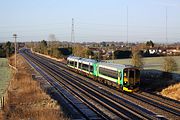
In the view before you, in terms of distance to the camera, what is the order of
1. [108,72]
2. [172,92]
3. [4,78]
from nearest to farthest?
[172,92], [108,72], [4,78]

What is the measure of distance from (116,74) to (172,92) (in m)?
6.39

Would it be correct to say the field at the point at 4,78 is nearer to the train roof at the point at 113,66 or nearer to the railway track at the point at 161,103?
the train roof at the point at 113,66

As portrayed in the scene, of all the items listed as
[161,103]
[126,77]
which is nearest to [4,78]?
[126,77]

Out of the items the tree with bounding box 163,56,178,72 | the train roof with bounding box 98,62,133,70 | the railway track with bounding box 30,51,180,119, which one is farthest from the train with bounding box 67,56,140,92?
the tree with bounding box 163,56,178,72

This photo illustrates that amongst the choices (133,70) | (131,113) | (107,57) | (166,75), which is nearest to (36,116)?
(131,113)

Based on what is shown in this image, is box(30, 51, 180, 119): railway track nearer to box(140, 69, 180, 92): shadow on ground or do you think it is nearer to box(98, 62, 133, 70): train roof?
box(98, 62, 133, 70): train roof

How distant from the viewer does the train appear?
32125 millimetres

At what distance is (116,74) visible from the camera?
34.2 metres

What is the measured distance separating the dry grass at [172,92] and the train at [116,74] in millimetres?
2879

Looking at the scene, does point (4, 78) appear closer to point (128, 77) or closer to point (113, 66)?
point (113, 66)

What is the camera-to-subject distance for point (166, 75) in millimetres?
39594

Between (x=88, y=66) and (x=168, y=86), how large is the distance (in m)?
17.0

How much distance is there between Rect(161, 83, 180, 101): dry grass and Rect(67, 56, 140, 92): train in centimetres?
288

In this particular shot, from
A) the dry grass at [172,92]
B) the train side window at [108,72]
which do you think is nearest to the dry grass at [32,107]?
the train side window at [108,72]
